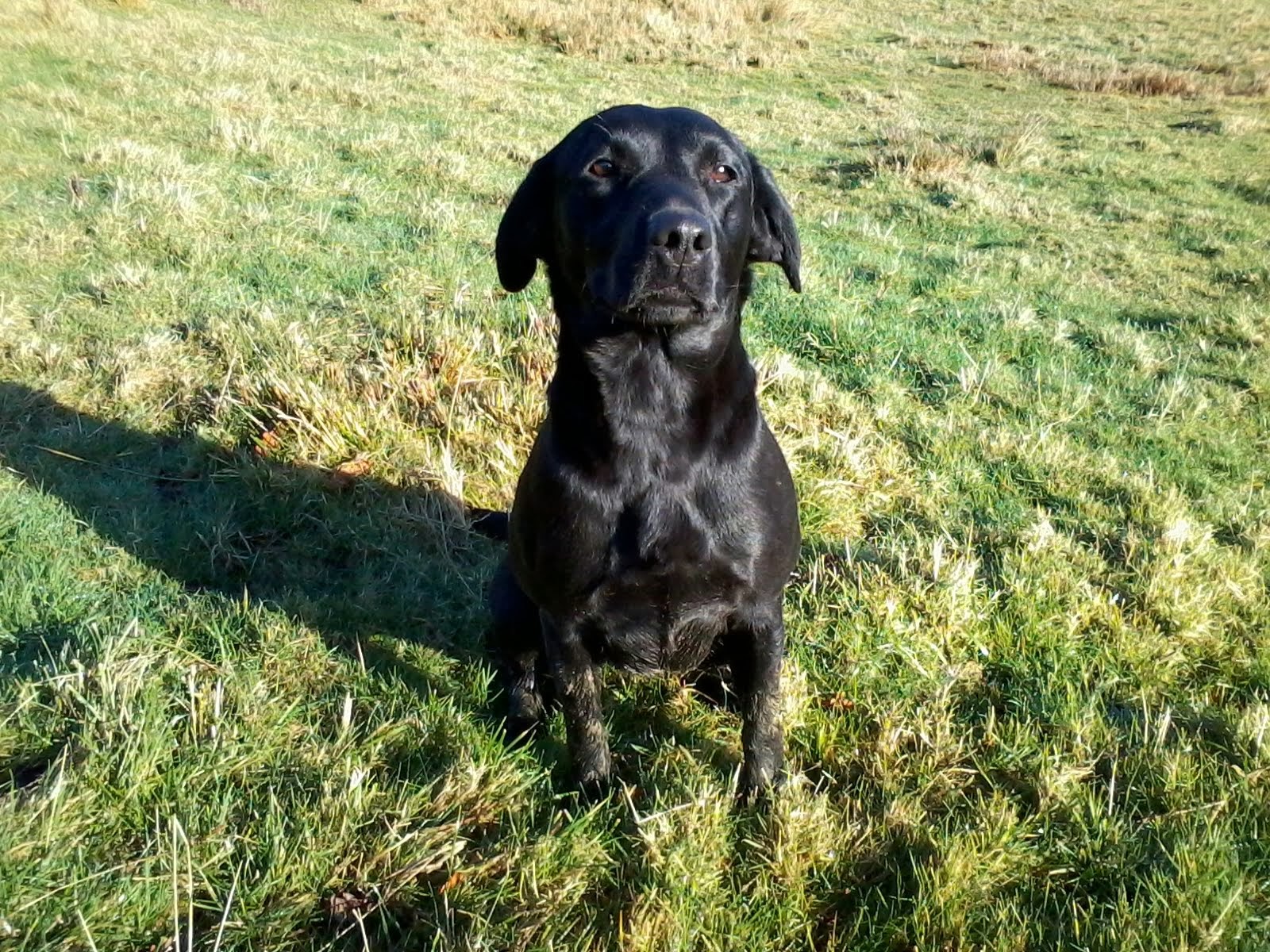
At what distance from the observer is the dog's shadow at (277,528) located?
306cm

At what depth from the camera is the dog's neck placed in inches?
91.5

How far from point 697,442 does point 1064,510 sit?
2283mm

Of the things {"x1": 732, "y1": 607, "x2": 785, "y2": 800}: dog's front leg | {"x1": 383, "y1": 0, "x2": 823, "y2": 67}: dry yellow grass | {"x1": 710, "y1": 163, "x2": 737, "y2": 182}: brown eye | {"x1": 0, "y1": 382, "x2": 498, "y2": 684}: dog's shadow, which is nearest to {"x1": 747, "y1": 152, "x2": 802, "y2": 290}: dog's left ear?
{"x1": 710, "y1": 163, "x2": 737, "y2": 182}: brown eye

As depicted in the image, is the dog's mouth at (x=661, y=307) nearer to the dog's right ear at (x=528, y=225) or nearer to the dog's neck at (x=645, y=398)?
the dog's neck at (x=645, y=398)

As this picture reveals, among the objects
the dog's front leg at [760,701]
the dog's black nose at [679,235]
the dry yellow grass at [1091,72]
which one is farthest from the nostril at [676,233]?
the dry yellow grass at [1091,72]

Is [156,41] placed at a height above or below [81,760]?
above

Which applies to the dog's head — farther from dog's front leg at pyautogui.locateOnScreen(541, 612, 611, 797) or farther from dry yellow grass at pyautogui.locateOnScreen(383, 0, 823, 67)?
dry yellow grass at pyautogui.locateOnScreen(383, 0, 823, 67)

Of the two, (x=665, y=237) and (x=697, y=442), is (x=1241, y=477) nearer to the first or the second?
(x=697, y=442)

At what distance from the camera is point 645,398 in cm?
233

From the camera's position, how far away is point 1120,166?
11.1m

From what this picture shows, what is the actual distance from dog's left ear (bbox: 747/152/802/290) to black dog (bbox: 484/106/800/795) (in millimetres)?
99

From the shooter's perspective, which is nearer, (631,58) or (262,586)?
(262,586)

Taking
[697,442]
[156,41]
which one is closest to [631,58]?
[156,41]

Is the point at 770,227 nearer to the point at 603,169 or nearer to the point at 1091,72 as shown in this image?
the point at 603,169
